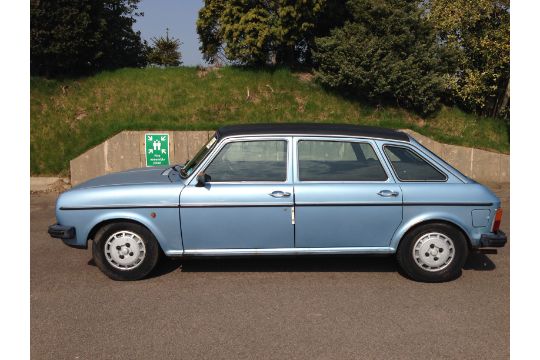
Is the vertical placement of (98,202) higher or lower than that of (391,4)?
lower

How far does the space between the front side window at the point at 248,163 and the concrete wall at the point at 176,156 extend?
6.04 metres

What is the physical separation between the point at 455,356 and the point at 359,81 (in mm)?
10306

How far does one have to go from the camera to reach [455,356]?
3389 millimetres

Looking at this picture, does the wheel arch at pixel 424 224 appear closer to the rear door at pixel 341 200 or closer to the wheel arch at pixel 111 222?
the rear door at pixel 341 200

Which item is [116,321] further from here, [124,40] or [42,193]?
[124,40]

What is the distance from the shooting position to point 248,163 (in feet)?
15.7

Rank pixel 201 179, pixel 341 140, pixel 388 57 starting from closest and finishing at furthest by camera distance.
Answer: pixel 201 179
pixel 341 140
pixel 388 57

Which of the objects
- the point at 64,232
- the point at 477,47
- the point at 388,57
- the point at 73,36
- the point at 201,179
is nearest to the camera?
the point at 201,179

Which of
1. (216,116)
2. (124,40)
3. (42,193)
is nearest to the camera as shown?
(42,193)

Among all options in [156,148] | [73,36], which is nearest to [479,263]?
[156,148]

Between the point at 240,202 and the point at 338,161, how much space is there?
117cm

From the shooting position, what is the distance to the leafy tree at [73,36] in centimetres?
1285

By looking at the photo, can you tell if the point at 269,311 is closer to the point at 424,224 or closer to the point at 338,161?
the point at 338,161

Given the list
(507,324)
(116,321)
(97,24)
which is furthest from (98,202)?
(97,24)
